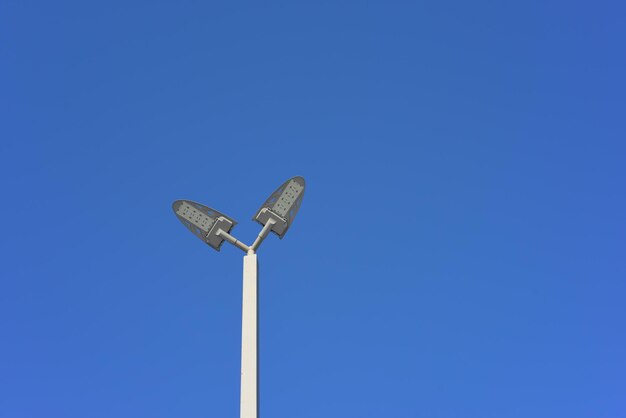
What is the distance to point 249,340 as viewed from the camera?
7.22 meters

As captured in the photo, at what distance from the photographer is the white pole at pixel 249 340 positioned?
6797mm

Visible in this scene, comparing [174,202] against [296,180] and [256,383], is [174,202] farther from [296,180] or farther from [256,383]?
[256,383]

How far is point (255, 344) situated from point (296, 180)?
8.55 feet

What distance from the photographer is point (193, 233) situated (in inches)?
347

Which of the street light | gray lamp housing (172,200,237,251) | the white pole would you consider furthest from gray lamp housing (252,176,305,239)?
the white pole

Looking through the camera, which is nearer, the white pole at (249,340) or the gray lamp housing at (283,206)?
the white pole at (249,340)

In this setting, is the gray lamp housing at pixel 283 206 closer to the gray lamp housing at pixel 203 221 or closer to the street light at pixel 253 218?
the street light at pixel 253 218

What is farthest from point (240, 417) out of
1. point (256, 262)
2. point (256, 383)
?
point (256, 262)

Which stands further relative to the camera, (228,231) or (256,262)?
(228,231)

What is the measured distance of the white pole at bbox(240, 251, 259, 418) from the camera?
6.80 metres

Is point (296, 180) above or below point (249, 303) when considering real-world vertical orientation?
above

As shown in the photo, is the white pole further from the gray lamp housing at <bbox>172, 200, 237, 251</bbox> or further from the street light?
the gray lamp housing at <bbox>172, 200, 237, 251</bbox>

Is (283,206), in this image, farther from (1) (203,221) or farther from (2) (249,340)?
(2) (249,340)

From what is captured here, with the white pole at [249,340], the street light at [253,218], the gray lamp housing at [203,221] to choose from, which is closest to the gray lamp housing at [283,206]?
the street light at [253,218]
